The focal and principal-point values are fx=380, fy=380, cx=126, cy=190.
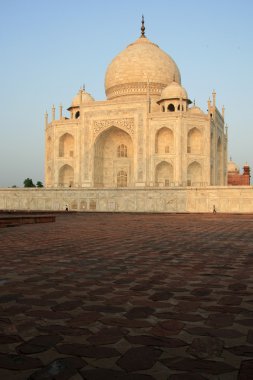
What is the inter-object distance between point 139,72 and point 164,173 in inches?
362

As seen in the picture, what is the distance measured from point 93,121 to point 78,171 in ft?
12.7

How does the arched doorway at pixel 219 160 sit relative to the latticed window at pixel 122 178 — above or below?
above

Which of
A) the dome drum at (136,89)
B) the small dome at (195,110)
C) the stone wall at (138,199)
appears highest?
the dome drum at (136,89)

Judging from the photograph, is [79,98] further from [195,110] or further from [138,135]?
[195,110]

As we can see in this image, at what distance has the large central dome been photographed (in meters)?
30.5

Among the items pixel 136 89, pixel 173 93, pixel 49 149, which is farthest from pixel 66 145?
pixel 173 93

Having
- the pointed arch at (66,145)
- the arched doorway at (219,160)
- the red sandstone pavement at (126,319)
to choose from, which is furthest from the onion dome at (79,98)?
the red sandstone pavement at (126,319)

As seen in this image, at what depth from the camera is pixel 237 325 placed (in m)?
1.91

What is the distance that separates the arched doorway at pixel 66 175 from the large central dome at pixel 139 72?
7.12m

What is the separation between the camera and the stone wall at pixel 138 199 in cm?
2083

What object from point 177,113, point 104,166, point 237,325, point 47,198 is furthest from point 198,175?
point 237,325

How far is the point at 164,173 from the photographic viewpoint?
27047mm

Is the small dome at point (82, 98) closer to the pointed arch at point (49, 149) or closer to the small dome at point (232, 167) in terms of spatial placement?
the pointed arch at point (49, 149)

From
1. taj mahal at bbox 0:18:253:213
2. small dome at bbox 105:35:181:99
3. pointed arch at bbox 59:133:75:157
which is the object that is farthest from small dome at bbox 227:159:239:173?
pointed arch at bbox 59:133:75:157
